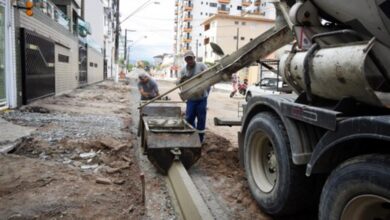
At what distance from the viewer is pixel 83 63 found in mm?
24406

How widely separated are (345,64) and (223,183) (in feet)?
9.60

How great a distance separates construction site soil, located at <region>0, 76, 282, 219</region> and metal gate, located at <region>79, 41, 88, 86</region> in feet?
51.5

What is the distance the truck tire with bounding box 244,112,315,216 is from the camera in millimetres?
3379

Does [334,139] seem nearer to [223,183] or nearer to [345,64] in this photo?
[345,64]

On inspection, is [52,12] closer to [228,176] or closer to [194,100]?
[194,100]

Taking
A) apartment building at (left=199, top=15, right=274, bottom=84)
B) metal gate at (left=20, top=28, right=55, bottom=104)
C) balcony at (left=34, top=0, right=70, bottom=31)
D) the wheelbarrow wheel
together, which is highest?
apartment building at (left=199, top=15, right=274, bottom=84)

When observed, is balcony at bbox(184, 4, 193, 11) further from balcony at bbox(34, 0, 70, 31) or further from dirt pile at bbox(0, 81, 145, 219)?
dirt pile at bbox(0, 81, 145, 219)

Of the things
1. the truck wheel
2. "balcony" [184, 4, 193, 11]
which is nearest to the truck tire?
the truck wheel

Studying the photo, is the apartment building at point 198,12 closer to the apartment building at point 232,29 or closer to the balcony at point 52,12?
the apartment building at point 232,29

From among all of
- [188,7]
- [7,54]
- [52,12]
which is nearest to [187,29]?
[188,7]

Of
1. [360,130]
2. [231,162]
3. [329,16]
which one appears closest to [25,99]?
[231,162]

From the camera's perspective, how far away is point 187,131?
215 inches

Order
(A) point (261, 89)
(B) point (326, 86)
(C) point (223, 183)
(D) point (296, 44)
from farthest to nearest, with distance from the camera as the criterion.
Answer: (A) point (261, 89)
(C) point (223, 183)
(D) point (296, 44)
(B) point (326, 86)

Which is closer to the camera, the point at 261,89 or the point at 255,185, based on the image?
the point at 255,185
